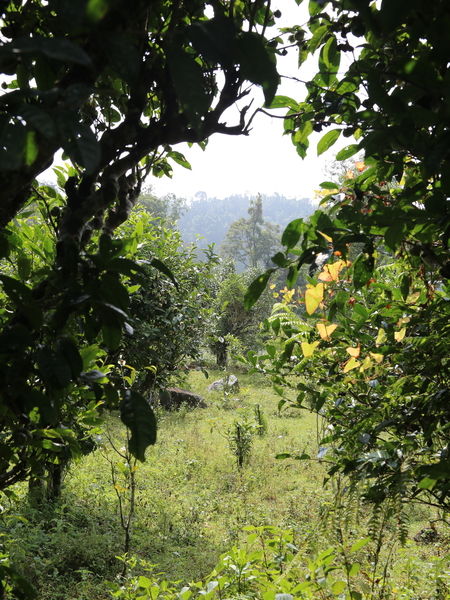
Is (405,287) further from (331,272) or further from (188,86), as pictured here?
(188,86)

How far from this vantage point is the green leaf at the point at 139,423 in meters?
0.64

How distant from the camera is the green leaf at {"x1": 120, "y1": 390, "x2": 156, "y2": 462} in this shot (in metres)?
0.64

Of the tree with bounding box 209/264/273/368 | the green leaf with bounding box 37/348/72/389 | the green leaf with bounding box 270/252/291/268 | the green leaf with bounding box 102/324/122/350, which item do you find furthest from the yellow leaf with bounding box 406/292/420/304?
the tree with bounding box 209/264/273/368

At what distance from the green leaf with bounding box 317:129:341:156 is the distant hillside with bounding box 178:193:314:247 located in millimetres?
112533

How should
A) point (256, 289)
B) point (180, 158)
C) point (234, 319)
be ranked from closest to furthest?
point (256, 289) → point (180, 158) → point (234, 319)

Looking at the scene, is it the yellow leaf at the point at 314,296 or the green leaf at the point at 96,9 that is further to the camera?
the yellow leaf at the point at 314,296

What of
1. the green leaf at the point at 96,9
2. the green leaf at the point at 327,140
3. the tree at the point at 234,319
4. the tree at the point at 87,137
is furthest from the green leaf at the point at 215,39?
the tree at the point at 234,319

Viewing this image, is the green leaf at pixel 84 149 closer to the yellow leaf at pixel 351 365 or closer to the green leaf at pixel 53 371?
the green leaf at pixel 53 371

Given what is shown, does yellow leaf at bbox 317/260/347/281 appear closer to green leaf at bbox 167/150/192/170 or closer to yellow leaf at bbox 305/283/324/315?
yellow leaf at bbox 305/283/324/315

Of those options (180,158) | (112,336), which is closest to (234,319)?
(180,158)

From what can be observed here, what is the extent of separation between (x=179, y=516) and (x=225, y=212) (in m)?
126

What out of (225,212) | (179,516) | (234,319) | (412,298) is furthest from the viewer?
(225,212)

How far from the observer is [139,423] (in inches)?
25.9

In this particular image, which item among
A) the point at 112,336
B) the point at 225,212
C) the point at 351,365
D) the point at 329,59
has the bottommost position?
the point at 112,336
